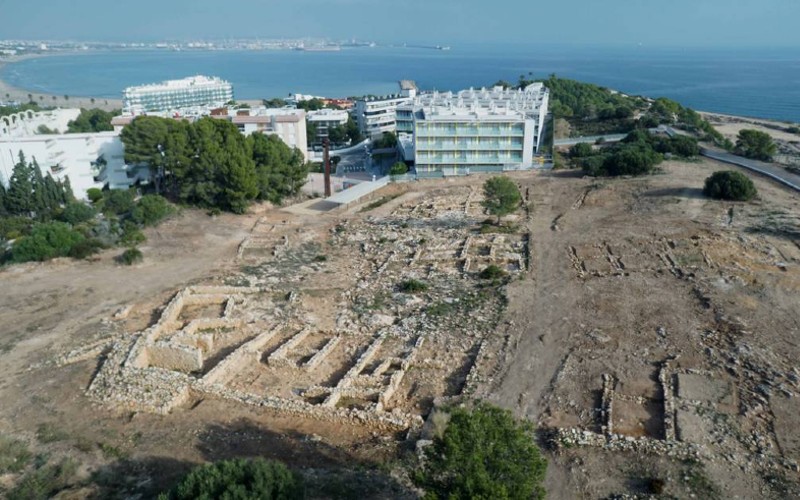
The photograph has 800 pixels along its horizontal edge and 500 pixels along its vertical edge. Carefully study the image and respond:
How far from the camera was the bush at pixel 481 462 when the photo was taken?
40.7ft

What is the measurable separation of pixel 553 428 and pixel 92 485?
1464cm

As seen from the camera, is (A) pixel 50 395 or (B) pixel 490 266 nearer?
(A) pixel 50 395

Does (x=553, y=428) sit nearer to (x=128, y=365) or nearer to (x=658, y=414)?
(x=658, y=414)

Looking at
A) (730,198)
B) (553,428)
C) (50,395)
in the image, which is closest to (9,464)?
(50,395)

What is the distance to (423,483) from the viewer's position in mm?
13133

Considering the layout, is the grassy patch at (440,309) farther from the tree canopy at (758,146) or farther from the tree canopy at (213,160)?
the tree canopy at (758,146)

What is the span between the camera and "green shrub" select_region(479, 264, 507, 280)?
3309cm

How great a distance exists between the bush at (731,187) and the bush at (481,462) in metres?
41.0

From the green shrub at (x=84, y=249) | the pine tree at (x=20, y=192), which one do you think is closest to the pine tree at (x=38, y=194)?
the pine tree at (x=20, y=192)

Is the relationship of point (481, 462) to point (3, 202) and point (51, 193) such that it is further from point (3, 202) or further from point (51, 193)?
point (3, 202)

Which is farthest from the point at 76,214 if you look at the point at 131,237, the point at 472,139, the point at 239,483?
the point at 239,483

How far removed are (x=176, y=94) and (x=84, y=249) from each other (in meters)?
107

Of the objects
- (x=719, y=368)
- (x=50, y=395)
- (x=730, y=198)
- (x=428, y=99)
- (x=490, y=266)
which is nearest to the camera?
(x=50, y=395)

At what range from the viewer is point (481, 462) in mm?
12531
